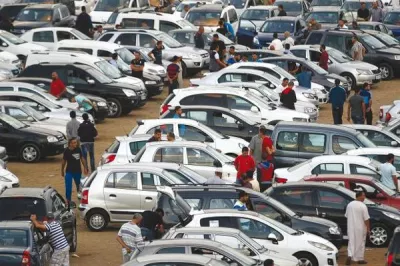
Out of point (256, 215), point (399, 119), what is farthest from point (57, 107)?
point (256, 215)

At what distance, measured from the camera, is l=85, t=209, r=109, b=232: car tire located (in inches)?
1057

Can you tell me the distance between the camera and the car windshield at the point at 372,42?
1865 inches

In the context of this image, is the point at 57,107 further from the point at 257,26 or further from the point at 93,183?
the point at 257,26

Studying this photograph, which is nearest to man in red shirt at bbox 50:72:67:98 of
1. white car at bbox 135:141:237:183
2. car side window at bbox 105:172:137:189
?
white car at bbox 135:141:237:183

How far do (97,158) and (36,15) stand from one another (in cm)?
1913

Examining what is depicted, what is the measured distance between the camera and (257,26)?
5303cm

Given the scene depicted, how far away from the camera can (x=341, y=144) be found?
100ft

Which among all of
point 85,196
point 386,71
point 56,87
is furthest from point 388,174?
point 386,71

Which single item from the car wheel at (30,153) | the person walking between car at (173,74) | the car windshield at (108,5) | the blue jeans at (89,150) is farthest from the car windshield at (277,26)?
the blue jeans at (89,150)

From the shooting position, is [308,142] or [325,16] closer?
[308,142]

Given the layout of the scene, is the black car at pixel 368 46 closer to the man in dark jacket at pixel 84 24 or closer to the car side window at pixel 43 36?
the man in dark jacket at pixel 84 24

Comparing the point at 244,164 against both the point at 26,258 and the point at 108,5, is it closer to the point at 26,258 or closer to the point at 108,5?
the point at 26,258

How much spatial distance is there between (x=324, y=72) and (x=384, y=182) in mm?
14771

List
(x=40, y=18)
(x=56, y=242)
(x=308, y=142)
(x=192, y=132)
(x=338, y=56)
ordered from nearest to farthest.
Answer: (x=56, y=242), (x=308, y=142), (x=192, y=132), (x=338, y=56), (x=40, y=18)
